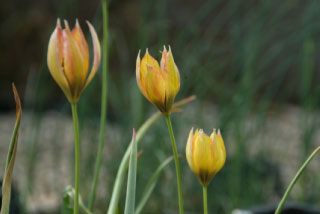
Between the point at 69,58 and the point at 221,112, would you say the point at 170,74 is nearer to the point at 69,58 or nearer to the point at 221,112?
the point at 69,58

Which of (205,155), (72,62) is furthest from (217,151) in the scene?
(72,62)

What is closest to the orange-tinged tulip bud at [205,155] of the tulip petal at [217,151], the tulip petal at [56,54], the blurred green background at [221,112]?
the tulip petal at [217,151]

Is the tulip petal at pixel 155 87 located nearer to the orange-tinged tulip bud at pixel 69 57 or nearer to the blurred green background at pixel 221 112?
the orange-tinged tulip bud at pixel 69 57

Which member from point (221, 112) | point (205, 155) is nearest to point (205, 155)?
point (205, 155)

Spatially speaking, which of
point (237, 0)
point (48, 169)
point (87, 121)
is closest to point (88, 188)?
point (87, 121)

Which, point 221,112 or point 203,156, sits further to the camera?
point 221,112

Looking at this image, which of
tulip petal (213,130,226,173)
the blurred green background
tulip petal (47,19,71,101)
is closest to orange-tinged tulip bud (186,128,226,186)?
tulip petal (213,130,226,173)

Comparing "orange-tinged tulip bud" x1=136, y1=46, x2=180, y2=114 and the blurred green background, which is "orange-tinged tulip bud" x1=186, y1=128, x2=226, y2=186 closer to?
"orange-tinged tulip bud" x1=136, y1=46, x2=180, y2=114
